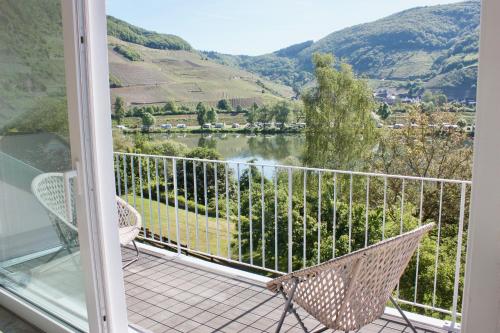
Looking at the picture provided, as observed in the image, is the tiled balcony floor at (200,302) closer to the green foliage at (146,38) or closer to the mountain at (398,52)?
the mountain at (398,52)

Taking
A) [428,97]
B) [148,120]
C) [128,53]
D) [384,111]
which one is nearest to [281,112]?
[384,111]

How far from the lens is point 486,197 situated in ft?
3.93

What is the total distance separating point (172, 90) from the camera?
50.4 feet

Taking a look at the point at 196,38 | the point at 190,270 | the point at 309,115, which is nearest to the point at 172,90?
the point at 196,38

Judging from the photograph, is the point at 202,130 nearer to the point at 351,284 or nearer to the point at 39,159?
the point at 39,159

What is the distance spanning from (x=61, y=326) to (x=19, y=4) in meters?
1.82

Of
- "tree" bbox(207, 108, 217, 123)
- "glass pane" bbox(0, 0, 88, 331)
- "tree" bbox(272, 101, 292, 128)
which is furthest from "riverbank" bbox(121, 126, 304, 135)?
"glass pane" bbox(0, 0, 88, 331)

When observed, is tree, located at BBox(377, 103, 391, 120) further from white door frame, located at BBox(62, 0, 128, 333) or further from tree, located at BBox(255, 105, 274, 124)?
white door frame, located at BBox(62, 0, 128, 333)

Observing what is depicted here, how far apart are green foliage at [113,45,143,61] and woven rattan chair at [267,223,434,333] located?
526 inches

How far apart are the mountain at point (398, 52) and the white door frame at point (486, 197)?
Answer: 30.2 feet

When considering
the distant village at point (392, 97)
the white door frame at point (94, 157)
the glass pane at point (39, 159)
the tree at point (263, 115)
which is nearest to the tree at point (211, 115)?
the tree at point (263, 115)

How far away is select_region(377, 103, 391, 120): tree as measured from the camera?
16250 mm

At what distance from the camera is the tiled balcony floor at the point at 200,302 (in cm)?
274

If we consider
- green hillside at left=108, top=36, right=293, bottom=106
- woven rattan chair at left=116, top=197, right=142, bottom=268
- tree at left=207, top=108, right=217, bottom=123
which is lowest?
woven rattan chair at left=116, top=197, right=142, bottom=268
